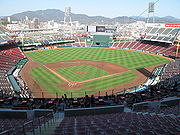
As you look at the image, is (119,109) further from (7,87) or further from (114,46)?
(114,46)

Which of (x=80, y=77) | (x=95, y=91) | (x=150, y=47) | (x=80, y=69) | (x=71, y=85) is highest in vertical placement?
(x=150, y=47)

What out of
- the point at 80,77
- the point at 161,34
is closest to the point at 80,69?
the point at 80,77

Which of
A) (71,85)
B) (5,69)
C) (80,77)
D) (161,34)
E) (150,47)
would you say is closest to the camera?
(71,85)

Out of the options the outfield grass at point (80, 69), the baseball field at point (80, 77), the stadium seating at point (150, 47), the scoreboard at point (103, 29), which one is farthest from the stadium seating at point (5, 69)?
the stadium seating at point (150, 47)

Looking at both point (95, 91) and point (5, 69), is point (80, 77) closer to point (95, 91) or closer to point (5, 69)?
point (95, 91)

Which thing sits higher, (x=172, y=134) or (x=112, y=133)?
(x=172, y=134)

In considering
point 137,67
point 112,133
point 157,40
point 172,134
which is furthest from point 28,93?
point 157,40

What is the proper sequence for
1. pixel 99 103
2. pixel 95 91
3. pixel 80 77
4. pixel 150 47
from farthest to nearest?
pixel 150 47
pixel 80 77
pixel 95 91
pixel 99 103
